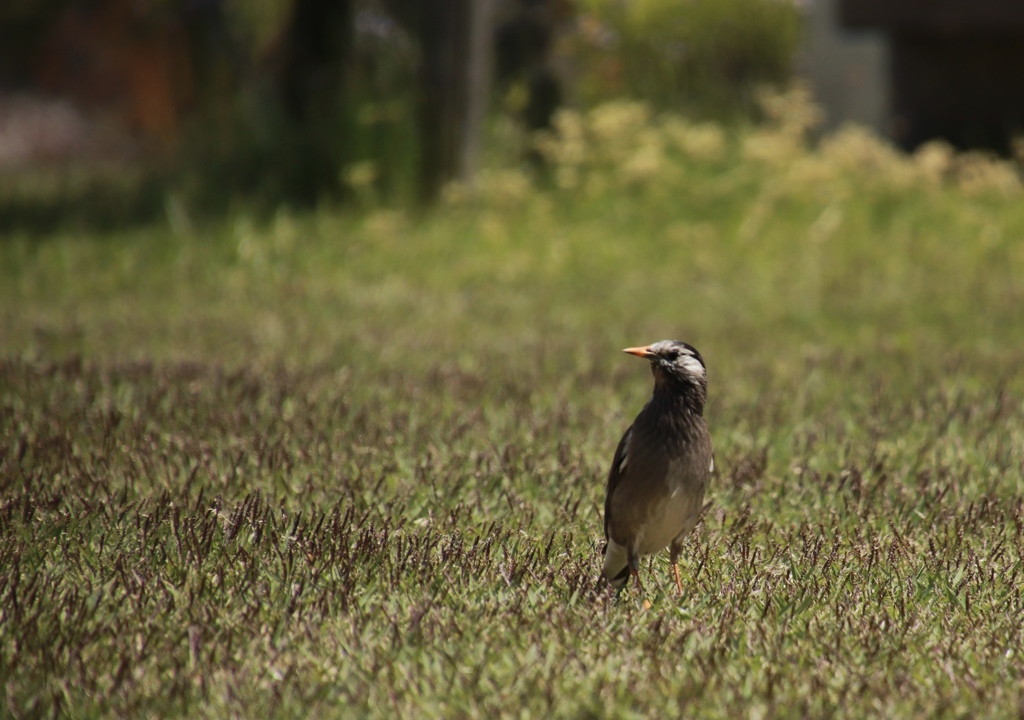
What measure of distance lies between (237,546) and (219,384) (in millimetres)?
2756

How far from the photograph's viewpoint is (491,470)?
549cm

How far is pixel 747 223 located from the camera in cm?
1247

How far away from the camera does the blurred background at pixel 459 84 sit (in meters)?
13.1

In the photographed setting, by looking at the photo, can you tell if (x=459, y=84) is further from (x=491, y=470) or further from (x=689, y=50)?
(x=491, y=470)

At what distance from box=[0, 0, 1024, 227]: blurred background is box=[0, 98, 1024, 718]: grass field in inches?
42.3

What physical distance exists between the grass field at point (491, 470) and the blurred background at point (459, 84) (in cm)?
107

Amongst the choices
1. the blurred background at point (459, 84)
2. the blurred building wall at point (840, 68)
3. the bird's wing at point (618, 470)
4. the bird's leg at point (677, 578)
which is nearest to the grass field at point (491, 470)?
the bird's leg at point (677, 578)

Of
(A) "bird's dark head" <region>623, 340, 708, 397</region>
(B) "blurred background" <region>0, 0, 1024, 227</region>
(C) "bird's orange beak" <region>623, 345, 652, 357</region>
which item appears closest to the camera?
(C) "bird's orange beak" <region>623, 345, 652, 357</region>

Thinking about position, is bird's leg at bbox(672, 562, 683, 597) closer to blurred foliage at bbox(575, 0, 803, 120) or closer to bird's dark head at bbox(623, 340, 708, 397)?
bird's dark head at bbox(623, 340, 708, 397)

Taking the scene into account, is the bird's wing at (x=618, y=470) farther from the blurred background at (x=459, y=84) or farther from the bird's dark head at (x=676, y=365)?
the blurred background at (x=459, y=84)

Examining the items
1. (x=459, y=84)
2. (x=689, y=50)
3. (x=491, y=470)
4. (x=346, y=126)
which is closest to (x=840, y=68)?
(x=689, y=50)

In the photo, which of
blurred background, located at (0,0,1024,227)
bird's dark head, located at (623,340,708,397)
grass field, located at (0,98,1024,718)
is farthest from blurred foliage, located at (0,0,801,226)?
bird's dark head, located at (623,340,708,397)

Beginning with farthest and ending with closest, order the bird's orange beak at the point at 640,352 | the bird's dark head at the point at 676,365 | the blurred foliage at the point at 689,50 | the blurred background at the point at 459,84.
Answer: the blurred foliage at the point at 689,50 → the blurred background at the point at 459,84 → the bird's dark head at the point at 676,365 → the bird's orange beak at the point at 640,352

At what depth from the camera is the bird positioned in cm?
419
